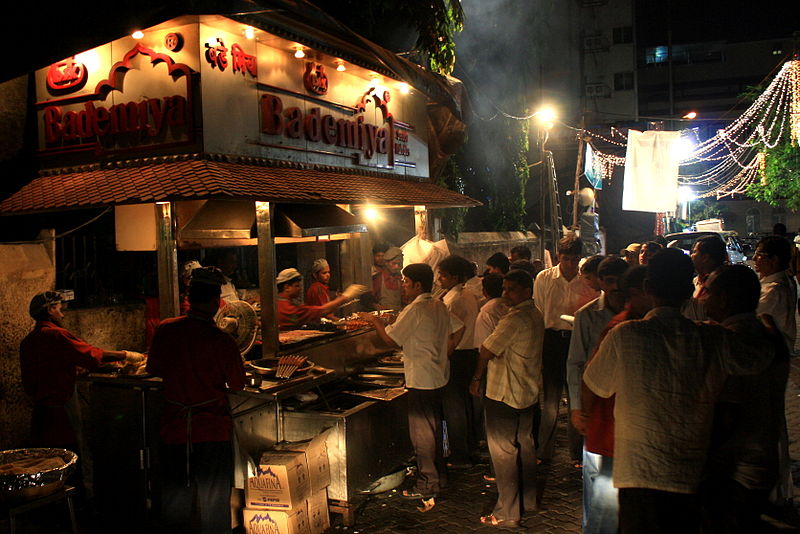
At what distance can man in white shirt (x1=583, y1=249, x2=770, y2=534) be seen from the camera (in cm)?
341

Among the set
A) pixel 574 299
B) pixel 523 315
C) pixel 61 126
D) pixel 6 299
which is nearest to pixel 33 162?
pixel 61 126

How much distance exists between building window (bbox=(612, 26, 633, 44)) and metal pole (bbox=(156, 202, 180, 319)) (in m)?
49.7

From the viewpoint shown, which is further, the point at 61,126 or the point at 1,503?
the point at 61,126

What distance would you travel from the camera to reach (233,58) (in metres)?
6.44

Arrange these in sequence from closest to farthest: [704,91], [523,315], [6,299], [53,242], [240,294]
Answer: [523,315] → [6,299] → [53,242] → [240,294] → [704,91]

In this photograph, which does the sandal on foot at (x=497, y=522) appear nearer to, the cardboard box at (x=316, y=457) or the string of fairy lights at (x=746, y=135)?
the cardboard box at (x=316, y=457)

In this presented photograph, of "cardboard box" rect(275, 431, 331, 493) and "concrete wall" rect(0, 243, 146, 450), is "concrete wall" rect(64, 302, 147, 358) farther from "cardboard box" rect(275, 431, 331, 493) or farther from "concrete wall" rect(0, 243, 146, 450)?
"cardboard box" rect(275, 431, 331, 493)

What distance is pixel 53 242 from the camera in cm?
651

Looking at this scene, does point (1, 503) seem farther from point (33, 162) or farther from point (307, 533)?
point (33, 162)

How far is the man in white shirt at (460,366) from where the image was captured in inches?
283

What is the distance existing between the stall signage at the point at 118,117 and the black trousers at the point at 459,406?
3888 mm

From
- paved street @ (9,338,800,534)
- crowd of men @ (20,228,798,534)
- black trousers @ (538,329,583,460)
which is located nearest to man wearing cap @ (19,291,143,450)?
crowd of men @ (20,228,798,534)

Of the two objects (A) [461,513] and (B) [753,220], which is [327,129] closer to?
(A) [461,513]

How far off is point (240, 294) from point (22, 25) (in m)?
5.18
